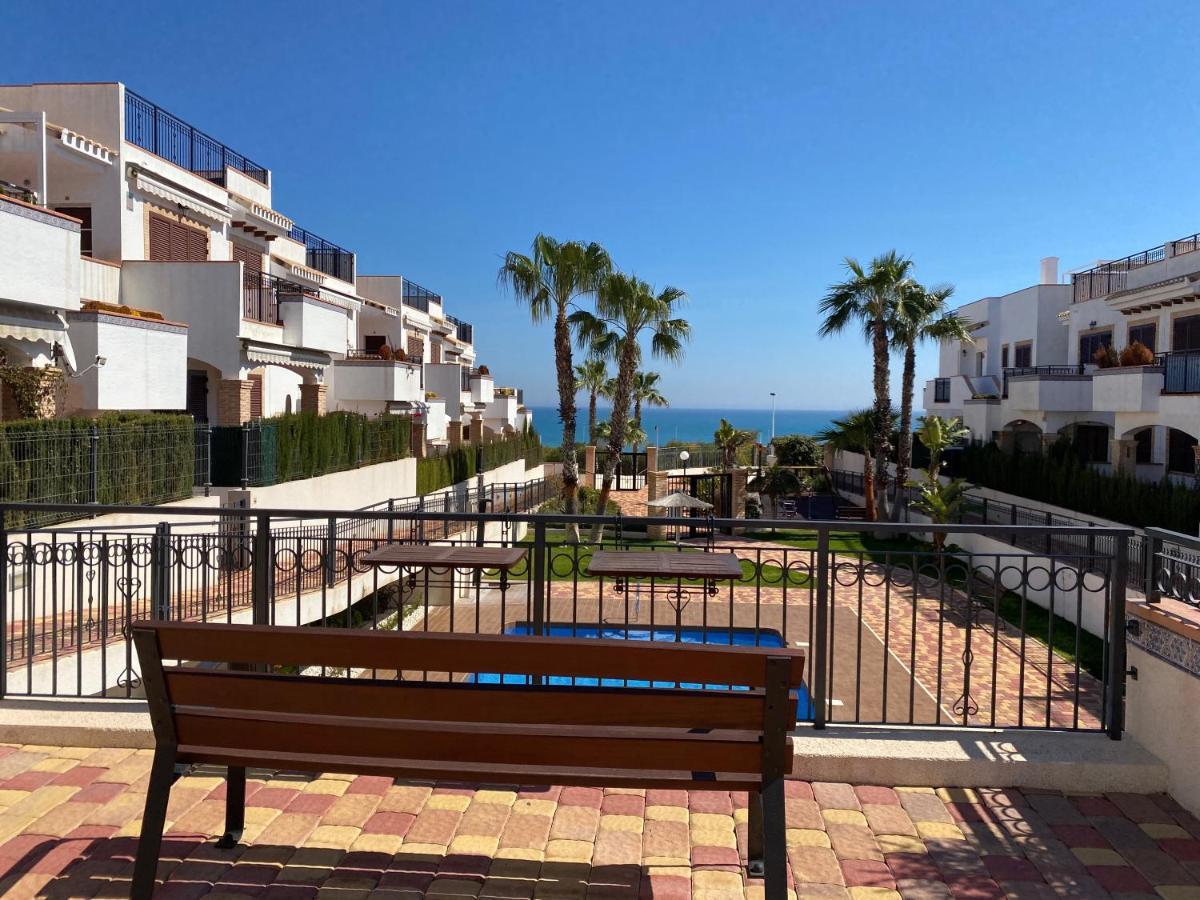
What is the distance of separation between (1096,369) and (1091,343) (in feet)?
22.8

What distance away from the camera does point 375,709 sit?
2.80 m

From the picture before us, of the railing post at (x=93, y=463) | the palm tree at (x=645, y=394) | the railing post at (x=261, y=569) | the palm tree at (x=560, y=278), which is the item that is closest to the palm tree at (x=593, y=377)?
the palm tree at (x=645, y=394)

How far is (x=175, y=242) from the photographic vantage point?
20641 millimetres

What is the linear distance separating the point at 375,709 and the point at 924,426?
30.1 metres

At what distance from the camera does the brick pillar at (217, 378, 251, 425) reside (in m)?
20.6

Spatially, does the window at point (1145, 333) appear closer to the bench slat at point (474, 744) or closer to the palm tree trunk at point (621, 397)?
the palm tree trunk at point (621, 397)

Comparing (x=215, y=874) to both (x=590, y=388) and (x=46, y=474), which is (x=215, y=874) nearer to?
(x=46, y=474)

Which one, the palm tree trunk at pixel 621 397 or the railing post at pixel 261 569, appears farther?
the palm tree trunk at pixel 621 397

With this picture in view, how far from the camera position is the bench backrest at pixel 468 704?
267 centimetres

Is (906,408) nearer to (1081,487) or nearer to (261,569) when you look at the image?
(1081,487)

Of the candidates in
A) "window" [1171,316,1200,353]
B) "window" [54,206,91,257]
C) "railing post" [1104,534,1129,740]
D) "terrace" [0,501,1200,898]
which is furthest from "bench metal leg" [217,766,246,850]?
"window" [1171,316,1200,353]

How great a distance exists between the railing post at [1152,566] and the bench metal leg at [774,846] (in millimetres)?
2499

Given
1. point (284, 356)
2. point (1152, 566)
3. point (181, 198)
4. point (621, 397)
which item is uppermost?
point (181, 198)

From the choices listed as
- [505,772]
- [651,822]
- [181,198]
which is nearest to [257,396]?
[181,198]
